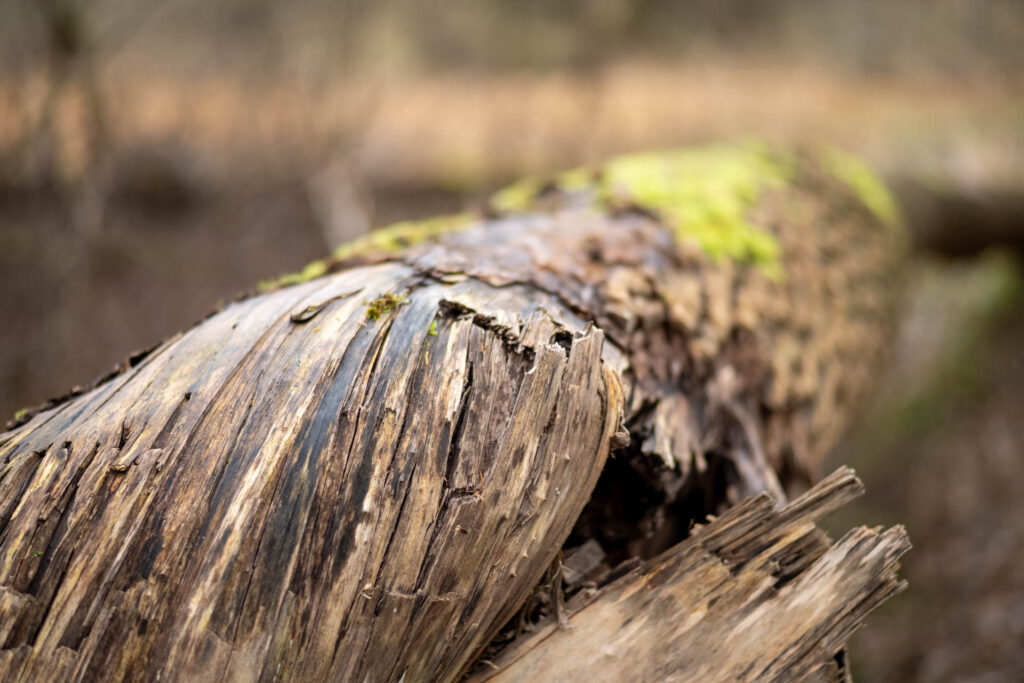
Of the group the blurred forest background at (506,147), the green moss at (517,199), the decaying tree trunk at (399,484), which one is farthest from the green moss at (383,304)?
the blurred forest background at (506,147)

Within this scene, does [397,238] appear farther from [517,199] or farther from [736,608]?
[736,608]

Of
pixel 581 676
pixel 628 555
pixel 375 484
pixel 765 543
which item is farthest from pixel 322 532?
pixel 765 543

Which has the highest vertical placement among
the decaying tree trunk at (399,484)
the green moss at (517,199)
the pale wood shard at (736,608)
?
the green moss at (517,199)

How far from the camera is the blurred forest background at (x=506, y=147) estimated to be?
4277 millimetres

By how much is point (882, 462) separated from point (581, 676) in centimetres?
544

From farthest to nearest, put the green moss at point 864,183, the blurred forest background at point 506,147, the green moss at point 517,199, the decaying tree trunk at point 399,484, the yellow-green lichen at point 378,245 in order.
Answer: the blurred forest background at point 506,147 → the green moss at point 864,183 → the green moss at point 517,199 → the yellow-green lichen at point 378,245 → the decaying tree trunk at point 399,484

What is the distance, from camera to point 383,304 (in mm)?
1382

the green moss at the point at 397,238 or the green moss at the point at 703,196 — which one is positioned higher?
the green moss at the point at 397,238

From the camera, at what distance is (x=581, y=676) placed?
1.21 meters

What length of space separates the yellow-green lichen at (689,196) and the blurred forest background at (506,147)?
75.3 inches

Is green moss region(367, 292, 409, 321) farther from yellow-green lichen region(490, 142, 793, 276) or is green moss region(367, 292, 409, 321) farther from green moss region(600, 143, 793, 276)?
green moss region(600, 143, 793, 276)

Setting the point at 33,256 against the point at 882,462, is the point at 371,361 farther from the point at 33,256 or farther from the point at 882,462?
the point at 882,462

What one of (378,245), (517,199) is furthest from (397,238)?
(517,199)

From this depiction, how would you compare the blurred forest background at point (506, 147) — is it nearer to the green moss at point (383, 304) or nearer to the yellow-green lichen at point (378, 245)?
the yellow-green lichen at point (378, 245)
